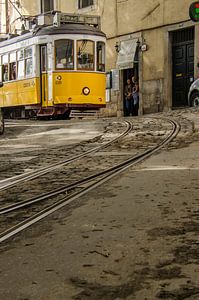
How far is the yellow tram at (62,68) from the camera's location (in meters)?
18.0

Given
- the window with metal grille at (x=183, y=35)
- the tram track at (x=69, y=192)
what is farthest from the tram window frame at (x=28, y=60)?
the tram track at (x=69, y=192)

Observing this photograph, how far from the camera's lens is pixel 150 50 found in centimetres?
2400

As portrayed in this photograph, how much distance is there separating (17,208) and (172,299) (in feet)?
8.99

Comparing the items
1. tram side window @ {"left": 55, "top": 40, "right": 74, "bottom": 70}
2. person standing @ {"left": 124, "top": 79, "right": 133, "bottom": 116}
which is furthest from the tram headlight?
person standing @ {"left": 124, "top": 79, "right": 133, "bottom": 116}

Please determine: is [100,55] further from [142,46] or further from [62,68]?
[142,46]

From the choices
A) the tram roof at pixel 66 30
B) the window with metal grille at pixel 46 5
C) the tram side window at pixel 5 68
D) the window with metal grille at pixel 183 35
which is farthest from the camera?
the window with metal grille at pixel 46 5

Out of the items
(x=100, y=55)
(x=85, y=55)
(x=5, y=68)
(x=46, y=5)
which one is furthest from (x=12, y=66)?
(x=46, y=5)

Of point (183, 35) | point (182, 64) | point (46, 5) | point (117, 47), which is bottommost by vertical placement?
point (182, 64)

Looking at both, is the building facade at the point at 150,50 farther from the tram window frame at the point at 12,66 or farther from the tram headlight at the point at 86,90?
the tram headlight at the point at 86,90

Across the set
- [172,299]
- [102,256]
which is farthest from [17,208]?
[172,299]

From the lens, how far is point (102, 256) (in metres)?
3.66

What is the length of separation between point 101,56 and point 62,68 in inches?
64.8

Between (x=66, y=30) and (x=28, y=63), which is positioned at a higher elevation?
(x=66, y=30)

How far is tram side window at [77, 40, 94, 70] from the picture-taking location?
18219 millimetres
